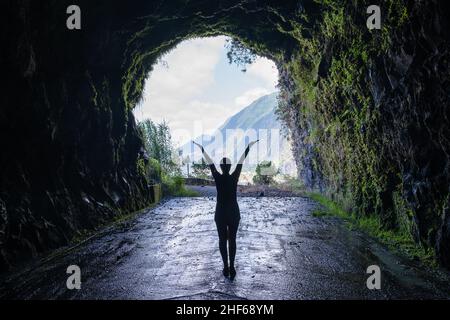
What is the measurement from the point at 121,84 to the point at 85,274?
10.7m

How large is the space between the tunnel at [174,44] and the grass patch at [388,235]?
18cm

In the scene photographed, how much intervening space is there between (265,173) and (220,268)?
23450 mm

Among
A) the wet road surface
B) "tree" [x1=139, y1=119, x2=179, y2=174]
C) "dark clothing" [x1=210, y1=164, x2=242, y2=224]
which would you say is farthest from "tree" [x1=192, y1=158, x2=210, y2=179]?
"dark clothing" [x1=210, y1=164, x2=242, y2=224]

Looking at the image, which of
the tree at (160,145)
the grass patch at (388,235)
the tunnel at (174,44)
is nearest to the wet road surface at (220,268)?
the grass patch at (388,235)

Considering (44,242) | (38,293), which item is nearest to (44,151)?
(44,242)

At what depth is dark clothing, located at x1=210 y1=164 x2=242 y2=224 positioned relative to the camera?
243 inches

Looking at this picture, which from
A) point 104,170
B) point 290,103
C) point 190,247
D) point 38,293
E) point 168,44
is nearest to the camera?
point 38,293

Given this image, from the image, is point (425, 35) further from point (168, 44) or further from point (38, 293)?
point (168, 44)

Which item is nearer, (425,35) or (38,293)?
(38,293)

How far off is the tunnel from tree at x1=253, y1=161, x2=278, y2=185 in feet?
38.9

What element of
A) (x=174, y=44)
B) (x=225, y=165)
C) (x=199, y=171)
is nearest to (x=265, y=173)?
(x=199, y=171)

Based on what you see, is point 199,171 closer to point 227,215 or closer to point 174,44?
point 174,44

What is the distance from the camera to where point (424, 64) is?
23.0ft
